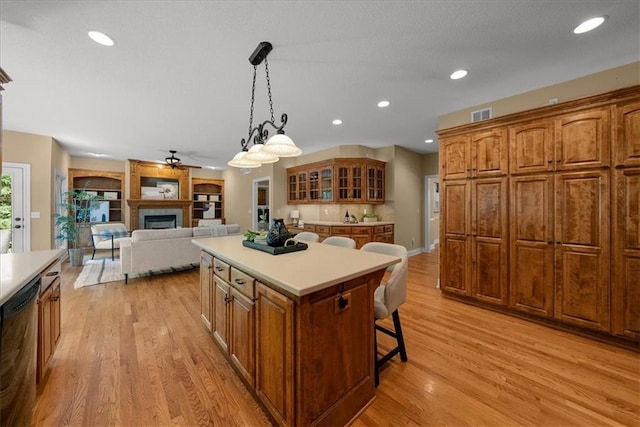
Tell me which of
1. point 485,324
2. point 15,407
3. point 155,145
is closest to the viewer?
point 15,407

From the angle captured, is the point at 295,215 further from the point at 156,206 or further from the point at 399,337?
the point at 399,337

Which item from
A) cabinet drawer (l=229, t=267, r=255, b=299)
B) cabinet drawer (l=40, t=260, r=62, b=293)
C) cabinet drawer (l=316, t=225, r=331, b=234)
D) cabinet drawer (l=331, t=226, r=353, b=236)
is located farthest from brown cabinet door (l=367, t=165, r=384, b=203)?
cabinet drawer (l=40, t=260, r=62, b=293)

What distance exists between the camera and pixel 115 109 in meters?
3.51

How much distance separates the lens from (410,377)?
1.91 metres

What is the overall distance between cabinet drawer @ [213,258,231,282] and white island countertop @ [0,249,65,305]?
1.06 metres

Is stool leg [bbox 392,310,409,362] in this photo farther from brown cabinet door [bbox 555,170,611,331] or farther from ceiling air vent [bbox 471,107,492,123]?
ceiling air vent [bbox 471,107,492,123]

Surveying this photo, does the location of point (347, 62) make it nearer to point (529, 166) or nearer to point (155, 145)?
point (529, 166)

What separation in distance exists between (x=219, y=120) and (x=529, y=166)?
4257 millimetres

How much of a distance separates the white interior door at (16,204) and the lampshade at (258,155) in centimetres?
491

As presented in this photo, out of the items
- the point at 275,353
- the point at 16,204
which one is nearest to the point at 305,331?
the point at 275,353

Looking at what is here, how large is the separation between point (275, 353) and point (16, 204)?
603cm

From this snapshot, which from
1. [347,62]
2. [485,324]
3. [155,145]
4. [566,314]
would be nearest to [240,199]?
[155,145]

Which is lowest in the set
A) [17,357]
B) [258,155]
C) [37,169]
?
[17,357]

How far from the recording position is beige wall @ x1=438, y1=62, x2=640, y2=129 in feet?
7.94
